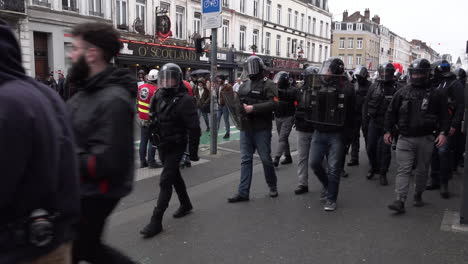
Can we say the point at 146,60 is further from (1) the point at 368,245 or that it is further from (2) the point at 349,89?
(1) the point at 368,245

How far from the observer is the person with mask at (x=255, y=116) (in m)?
5.38

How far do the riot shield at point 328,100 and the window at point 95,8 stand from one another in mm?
17737

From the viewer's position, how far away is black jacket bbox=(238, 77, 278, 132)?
5.34 meters

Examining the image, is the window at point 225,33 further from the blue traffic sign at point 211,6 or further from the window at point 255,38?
the blue traffic sign at point 211,6

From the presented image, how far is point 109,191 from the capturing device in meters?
2.45

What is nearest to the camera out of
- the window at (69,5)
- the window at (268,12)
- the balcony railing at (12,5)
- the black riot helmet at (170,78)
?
the black riot helmet at (170,78)

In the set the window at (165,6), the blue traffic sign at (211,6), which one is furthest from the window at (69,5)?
the blue traffic sign at (211,6)

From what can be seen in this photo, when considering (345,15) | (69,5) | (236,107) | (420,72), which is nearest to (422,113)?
(420,72)

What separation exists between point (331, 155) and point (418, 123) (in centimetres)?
A: 108

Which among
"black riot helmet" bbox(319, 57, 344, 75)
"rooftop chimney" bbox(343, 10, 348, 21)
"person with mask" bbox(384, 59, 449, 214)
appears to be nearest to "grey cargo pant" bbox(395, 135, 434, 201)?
"person with mask" bbox(384, 59, 449, 214)

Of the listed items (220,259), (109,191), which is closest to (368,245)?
(220,259)

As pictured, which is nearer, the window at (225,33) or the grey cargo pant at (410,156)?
the grey cargo pant at (410,156)

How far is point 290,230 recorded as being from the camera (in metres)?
4.53

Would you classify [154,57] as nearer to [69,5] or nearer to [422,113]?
[69,5]
